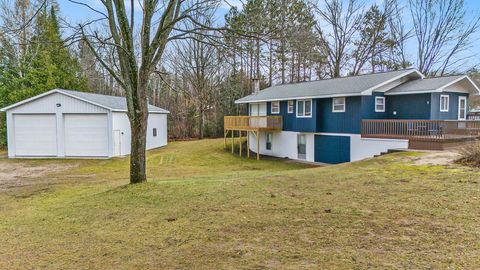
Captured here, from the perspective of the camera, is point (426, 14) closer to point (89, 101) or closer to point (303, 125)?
point (303, 125)

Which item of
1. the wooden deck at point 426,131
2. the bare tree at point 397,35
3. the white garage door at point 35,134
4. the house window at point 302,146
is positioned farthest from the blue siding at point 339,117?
the white garage door at point 35,134

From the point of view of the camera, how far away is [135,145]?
804 centimetres

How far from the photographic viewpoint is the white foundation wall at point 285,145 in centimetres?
2111

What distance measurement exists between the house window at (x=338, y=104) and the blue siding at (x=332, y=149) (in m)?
1.67

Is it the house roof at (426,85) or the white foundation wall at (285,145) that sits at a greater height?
the house roof at (426,85)

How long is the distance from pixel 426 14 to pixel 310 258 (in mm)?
34862

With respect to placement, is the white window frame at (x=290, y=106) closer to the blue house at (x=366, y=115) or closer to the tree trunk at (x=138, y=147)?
the blue house at (x=366, y=115)

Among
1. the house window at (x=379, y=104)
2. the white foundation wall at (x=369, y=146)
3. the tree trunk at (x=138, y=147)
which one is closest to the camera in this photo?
the tree trunk at (x=138, y=147)

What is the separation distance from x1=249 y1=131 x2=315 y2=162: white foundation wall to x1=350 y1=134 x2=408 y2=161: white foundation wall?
3.21 metres

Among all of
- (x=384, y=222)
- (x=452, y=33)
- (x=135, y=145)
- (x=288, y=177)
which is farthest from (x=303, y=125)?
(x=452, y=33)

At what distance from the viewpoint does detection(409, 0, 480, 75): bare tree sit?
2934cm

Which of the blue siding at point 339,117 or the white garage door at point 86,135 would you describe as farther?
the white garage door at point 86,135

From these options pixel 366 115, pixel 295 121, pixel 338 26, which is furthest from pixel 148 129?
pixel 338 26

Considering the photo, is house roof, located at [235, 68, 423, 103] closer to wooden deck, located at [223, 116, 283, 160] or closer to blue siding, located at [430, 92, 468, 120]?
wooden deck, located at [223, 116, 283, 160]
